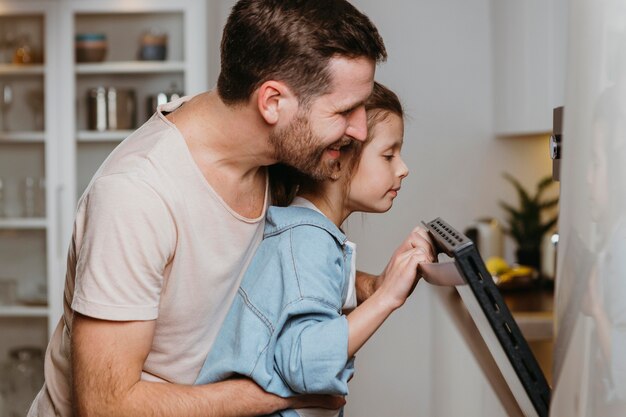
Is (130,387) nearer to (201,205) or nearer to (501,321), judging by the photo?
(201,205)

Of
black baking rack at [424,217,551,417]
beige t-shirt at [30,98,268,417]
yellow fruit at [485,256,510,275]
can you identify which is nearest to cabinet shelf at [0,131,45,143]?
yellow fruit at [485,256,510,275]

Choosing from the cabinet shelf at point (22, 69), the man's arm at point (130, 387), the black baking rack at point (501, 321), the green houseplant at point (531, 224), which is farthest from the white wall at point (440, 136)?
the black baking rack at point (501, 321)

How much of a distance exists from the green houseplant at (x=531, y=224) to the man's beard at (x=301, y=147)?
8.82ft

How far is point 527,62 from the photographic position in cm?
348

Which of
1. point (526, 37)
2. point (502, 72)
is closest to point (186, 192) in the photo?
point (526, 37)

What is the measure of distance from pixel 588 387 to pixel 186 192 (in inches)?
29.1

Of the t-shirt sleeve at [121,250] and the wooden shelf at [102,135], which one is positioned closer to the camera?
the t-shirt sleeve at [121,250]

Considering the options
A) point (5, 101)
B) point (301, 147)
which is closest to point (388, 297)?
point (301, 147)

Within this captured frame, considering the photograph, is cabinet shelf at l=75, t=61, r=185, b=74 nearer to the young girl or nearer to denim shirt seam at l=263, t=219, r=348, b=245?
the young girl

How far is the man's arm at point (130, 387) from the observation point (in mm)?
1193

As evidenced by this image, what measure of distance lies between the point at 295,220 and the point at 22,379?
3226mm

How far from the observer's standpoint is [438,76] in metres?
4.17

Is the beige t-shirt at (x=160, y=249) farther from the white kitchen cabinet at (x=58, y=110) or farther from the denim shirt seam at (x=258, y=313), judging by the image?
the white kitchen cabinet at (x=58, y=110)

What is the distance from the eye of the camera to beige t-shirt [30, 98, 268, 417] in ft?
3.90
